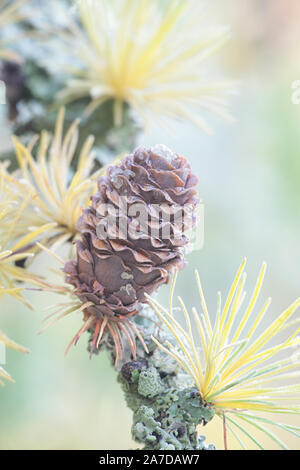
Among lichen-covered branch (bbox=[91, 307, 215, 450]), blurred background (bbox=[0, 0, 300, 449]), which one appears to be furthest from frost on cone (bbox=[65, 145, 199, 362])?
blurred background (bbox=[0, 0, 300, 449])

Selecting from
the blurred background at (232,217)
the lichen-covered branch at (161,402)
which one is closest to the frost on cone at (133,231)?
the lichen-covered branch at (161,402)

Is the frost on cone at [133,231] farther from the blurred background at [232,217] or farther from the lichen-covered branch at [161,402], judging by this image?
the blurred background at [232,217]

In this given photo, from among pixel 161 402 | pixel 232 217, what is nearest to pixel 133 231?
pixel 161 402

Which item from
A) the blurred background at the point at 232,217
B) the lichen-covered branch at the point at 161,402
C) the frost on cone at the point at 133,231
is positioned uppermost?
the blurred background at the point at 232,217

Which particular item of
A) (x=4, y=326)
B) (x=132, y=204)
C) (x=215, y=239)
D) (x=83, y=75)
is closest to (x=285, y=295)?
(x=215, y=239)

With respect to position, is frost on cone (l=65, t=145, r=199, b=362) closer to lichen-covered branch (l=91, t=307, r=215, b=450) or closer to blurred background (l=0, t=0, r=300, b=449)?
lichen-covered branch (l=91, t=307, r=215, b=450)

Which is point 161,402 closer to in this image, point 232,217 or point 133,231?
point 133,231

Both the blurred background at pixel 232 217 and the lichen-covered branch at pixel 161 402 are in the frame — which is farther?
the blurred background at pixel 232 217

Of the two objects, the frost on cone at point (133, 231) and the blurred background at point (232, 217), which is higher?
the blurred background at point (232, 217)
